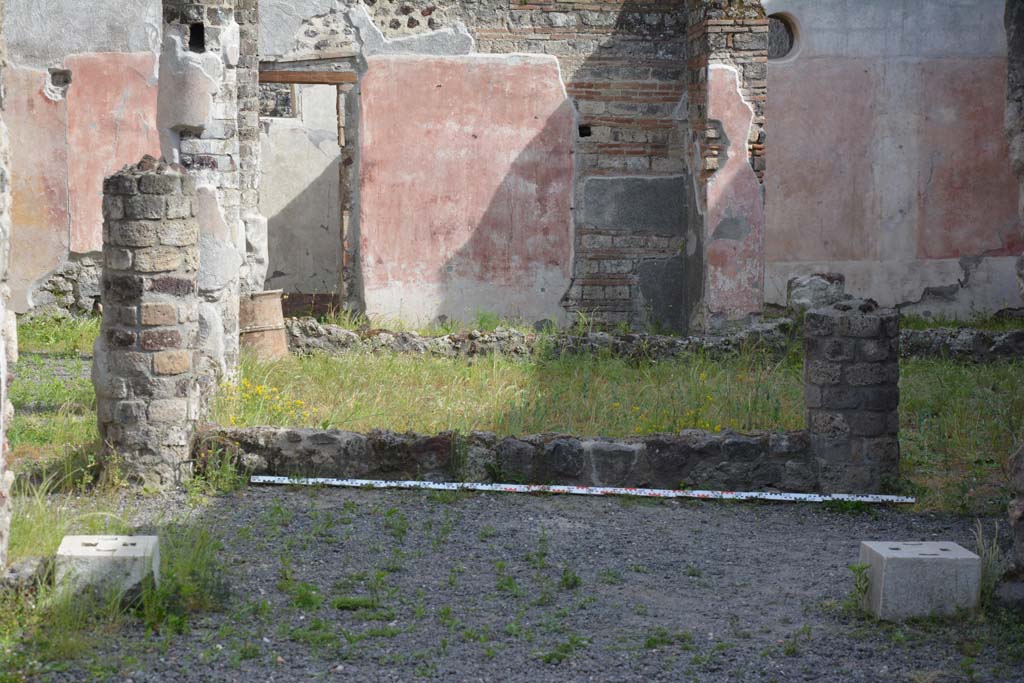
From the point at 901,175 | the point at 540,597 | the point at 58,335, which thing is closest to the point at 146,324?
the point at 540,597

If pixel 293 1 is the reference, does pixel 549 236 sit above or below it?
below

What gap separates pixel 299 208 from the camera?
16.6 meters

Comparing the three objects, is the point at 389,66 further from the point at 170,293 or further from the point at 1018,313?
the point at 1018,313

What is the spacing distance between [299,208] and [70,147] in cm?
412

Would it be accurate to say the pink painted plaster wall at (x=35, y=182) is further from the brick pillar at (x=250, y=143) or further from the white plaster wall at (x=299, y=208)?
the white plaster wall at (x=299, y=208)

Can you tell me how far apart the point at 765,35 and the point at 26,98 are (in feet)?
23.6

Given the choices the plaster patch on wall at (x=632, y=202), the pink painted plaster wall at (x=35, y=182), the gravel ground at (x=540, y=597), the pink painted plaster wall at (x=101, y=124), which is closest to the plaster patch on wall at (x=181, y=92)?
the gravel ground at (x=540, y=597)

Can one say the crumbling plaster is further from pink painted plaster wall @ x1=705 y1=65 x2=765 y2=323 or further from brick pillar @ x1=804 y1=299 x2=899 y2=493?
brick pillar @ x1=804 y1=299 x2=899 y2=493

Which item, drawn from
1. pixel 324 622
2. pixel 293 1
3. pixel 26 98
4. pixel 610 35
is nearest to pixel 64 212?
pixel 26 98

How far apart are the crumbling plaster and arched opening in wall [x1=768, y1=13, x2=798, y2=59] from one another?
0.29m

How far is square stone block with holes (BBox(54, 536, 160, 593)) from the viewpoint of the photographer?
15.8 feet

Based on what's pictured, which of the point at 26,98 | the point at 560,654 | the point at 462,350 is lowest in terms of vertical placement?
the point at 560,654

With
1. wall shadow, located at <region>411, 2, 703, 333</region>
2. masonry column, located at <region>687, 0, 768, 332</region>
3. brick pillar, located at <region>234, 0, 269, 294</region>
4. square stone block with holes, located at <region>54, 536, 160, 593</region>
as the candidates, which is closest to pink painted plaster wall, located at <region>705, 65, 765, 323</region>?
masonry column, located at <region>687, 0, 768, 332</region>

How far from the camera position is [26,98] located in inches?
502
